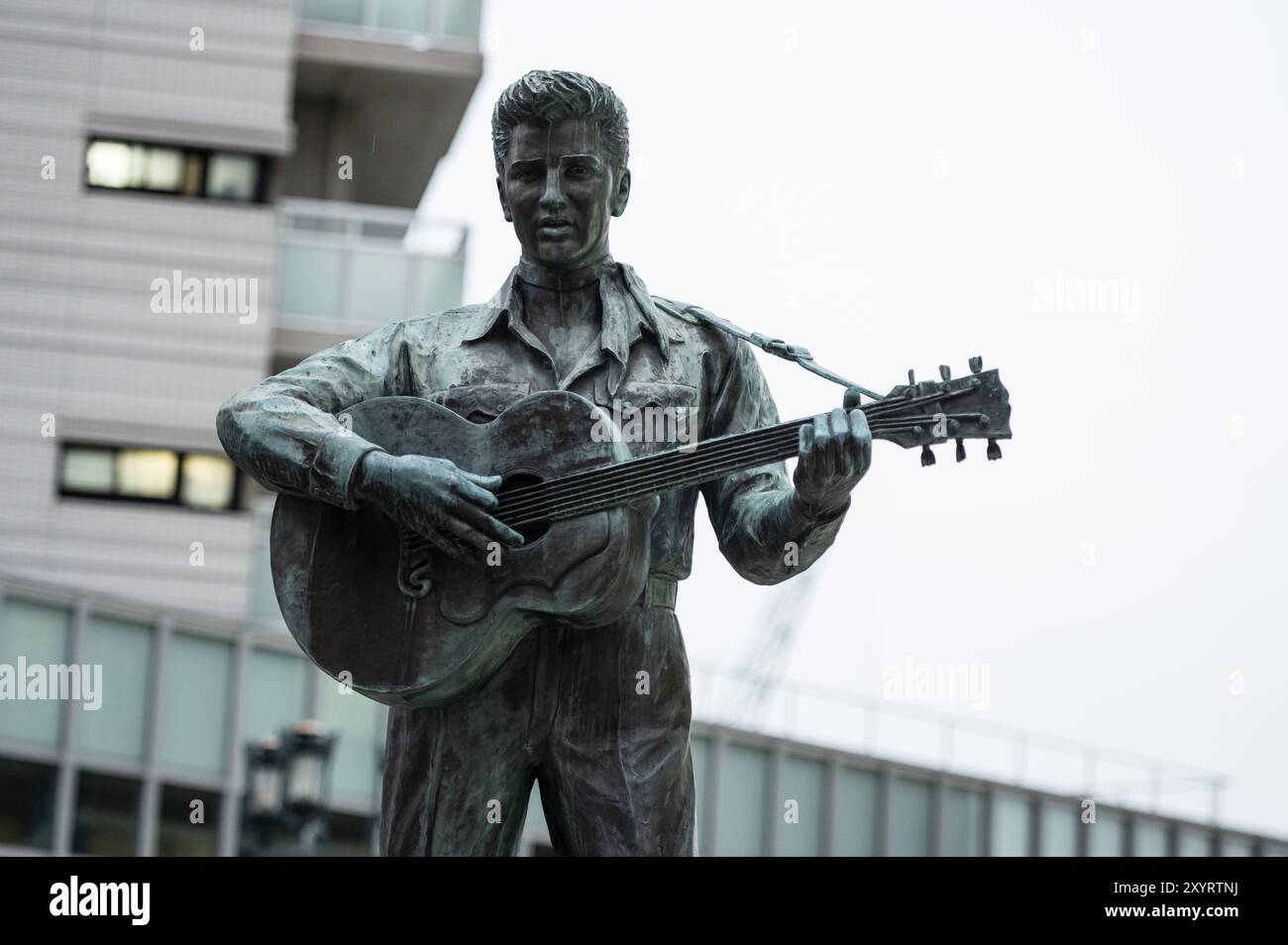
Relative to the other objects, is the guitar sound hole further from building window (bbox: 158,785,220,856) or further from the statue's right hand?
building window (bbox: 158,785,220,856)

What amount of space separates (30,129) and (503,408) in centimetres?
2532

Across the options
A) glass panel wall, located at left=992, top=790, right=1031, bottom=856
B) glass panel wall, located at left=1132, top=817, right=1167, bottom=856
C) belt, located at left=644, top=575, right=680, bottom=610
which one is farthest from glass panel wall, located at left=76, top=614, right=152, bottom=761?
belt, located at left=644, top=575, right=680, bottom=610

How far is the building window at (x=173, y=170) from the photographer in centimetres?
3022

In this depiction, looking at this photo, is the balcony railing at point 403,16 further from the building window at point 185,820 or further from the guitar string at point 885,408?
the guitar string at point 885,408

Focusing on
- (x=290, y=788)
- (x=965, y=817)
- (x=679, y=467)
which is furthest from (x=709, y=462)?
(x=965, y=817)

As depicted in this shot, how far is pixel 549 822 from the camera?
20.7ft

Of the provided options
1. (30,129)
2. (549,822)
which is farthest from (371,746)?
(549,822)

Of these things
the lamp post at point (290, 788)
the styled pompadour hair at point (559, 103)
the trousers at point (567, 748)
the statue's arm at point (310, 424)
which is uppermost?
the styled pompadour hair at point (559, 103)

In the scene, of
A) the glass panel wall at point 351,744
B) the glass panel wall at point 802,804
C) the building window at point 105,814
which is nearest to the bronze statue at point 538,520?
the building window at point 105,814

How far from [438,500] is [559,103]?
1.08m

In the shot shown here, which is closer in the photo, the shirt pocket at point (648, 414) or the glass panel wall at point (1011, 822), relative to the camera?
the shirt pocket at point (648, 414)

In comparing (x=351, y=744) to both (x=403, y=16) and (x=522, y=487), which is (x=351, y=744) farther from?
(x=522, y=487)
